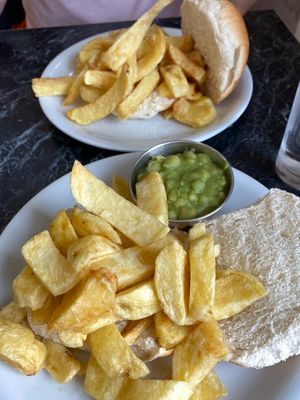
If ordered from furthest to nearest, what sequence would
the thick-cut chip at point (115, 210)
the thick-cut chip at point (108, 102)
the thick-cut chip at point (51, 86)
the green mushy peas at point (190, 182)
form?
1. the thick-cut chip at point (51, 86)
2. the thick-cut chip at point (108, 102)
3. the green mushy peas at point (190, 182)
4. the thick-cut chip at point (115, 210)

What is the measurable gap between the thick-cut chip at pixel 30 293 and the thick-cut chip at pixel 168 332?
0.33m

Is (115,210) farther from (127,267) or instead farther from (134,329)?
(134,329)

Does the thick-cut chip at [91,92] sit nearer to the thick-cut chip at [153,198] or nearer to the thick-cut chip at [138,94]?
the thick-cut chip at [138,94]

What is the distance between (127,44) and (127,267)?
50.0 inches

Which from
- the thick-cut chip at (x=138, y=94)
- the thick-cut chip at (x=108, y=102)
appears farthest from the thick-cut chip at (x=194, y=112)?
the thick-cut chip at (x=108, y=102)

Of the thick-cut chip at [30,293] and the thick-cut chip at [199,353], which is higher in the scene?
the thick-cut chip at [30,293]

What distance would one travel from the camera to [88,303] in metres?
1.29

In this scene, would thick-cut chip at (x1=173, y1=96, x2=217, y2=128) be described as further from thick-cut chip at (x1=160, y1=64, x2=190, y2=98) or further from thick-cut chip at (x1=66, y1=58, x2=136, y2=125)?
thick-cut chip at (x1=66, y1=58, x2=136, y2=125)

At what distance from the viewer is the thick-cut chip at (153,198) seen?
5.26ft

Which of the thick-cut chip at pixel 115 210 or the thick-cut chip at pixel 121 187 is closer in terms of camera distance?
the thick-cut chip at pixel 115 210

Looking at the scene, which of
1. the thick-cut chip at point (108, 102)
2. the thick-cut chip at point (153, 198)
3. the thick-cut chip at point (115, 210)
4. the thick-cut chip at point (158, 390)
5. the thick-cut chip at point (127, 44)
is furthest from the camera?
the thick-cut chip at point (127, 44)

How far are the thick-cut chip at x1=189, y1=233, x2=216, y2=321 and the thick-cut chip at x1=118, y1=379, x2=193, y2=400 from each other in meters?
0.18

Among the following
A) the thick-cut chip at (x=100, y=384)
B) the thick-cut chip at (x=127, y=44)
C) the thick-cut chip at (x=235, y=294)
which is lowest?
the thick-cut chip at (x=100, y=384)

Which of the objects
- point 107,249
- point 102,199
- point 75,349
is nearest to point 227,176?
point 102,199
